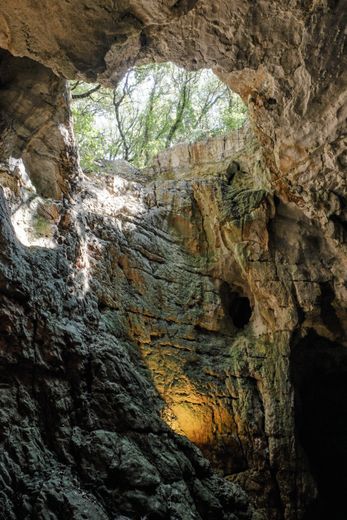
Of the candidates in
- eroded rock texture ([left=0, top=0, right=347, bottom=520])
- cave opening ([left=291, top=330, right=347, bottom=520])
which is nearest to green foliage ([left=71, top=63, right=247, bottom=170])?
eroded rock texture ([left=0, top=0, right=347, bottom=520])

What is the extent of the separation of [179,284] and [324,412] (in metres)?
6.33

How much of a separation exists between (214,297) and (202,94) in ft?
36.2

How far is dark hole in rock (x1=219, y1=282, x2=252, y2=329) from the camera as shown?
12.7 m

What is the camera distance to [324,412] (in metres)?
13.4

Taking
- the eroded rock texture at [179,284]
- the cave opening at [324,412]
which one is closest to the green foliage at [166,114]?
the eroded rock texture at [179,284]

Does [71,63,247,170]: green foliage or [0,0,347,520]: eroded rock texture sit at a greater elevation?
[71,63,247,170]: green foliage

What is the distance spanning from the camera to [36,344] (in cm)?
652

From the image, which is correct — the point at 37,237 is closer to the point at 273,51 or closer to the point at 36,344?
the point at 36,344

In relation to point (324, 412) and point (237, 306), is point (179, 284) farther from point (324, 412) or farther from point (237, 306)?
point (324, 412)

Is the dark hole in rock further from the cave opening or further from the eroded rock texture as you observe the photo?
the cave opening

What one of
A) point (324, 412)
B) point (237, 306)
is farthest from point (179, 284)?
point (324, 412)

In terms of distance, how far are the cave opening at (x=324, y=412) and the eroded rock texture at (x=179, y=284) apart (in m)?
0.05

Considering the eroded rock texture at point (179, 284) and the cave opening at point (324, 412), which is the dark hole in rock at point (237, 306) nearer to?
the eroded rock texture at point (179, 284)

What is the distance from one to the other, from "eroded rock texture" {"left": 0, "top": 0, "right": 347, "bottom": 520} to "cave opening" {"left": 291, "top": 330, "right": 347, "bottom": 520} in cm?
5
